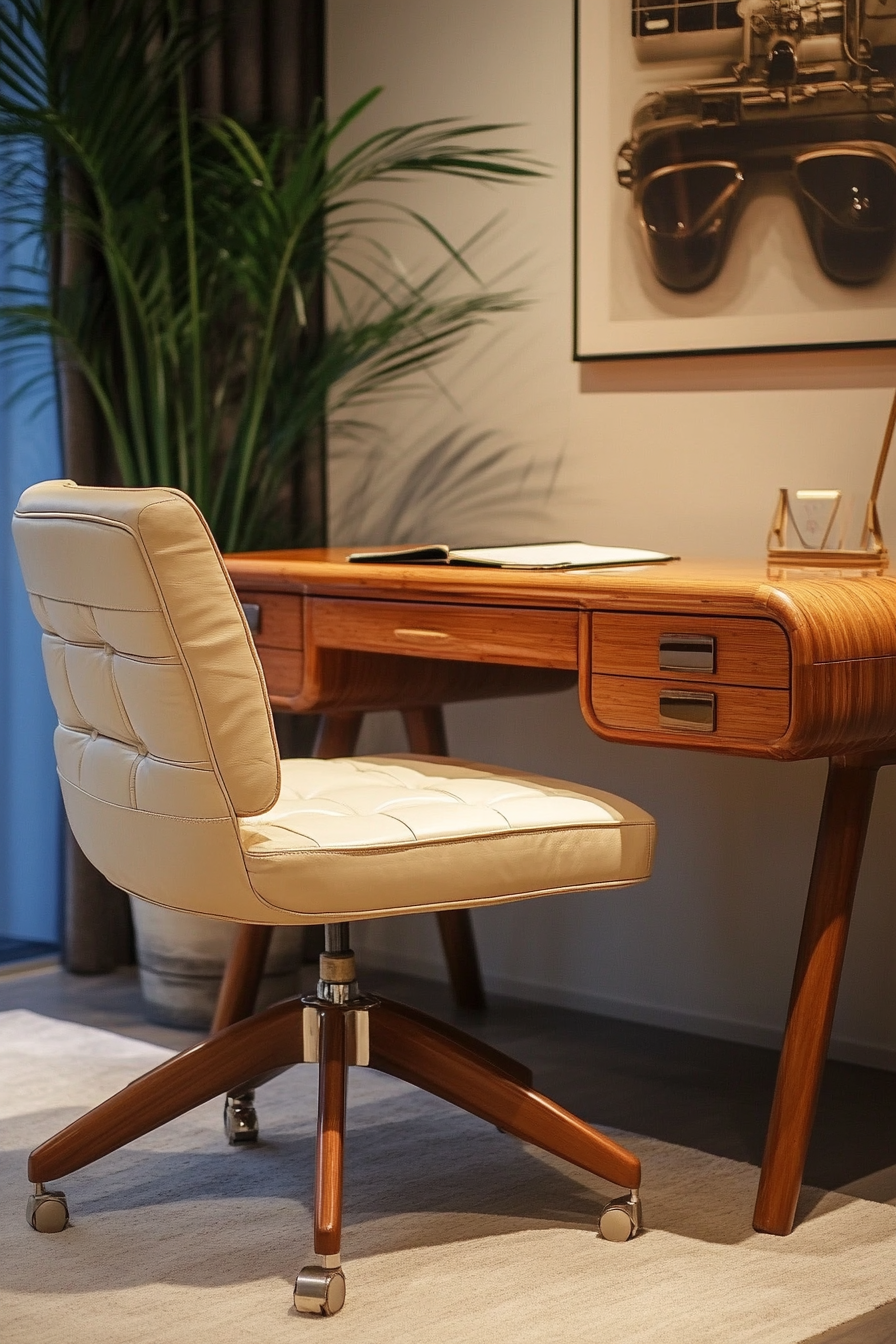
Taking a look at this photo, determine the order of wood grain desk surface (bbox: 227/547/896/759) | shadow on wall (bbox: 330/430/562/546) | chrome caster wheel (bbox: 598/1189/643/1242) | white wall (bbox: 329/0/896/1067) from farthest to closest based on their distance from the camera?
shadow on wall (bbox: 330/430/562/546), white wall (bbox: 329/0/896/1067), chrome caster wheel (bbox: 598/1189/643/1242), wood grain desk surface (bbox: 227/547/896/759)

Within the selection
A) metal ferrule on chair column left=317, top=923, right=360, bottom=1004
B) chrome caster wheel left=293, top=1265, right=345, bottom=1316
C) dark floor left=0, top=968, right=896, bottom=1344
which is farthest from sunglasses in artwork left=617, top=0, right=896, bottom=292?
chrome caster wheel left=293, top=1265, right=345, bottom=1316

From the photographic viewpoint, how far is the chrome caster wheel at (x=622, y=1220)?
6.71 feet

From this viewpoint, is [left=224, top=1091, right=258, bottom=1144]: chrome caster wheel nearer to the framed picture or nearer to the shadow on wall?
the shadow on wall

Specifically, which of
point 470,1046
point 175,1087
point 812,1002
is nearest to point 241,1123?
point 175,1087

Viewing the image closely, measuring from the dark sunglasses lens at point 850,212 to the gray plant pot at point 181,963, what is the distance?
4.66 ft

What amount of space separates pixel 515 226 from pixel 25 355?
36.7 inches

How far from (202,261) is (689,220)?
2.78ft

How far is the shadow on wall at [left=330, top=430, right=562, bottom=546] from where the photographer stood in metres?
3.20

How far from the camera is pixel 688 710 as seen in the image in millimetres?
1998

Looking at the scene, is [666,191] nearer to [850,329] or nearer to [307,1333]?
[850,329]

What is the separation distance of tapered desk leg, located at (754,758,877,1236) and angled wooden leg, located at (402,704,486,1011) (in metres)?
0.99

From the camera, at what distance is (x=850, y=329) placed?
8.95ft

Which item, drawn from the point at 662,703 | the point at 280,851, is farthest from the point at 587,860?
the point at 280,851

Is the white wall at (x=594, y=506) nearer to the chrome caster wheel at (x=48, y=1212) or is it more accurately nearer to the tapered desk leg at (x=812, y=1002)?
the tapered desk leg at (x=812, y=1002)
